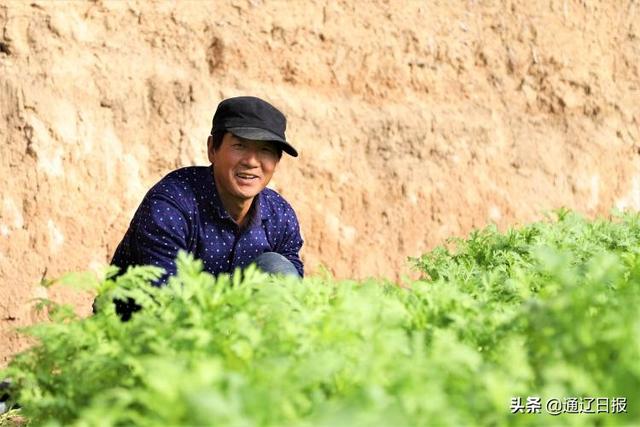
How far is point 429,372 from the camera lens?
6.00 ft

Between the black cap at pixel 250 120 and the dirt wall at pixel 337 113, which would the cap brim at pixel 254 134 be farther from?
the dirt wall at pixel 337 113

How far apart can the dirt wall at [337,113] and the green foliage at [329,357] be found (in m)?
4.23

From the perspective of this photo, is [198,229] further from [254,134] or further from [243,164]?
[254,134]

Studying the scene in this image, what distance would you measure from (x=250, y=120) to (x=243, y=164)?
0.23 metres

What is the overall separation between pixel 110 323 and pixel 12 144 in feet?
14.7

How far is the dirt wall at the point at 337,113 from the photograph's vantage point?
6.62m

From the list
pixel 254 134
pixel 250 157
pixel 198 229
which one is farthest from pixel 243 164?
pixel 198 229

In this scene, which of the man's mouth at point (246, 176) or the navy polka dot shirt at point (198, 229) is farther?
the man's mouth at point (246, 176)

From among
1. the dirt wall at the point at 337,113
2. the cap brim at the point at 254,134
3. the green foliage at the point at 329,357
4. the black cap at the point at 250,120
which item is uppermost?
the dirt wall at the point at 337,113

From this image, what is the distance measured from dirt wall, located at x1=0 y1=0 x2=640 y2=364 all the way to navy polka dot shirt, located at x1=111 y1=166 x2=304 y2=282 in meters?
2.15

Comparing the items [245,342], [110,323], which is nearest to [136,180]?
[110,323]

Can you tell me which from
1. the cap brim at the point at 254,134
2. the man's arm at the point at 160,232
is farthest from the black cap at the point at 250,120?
the man's arm at the point at 160,232

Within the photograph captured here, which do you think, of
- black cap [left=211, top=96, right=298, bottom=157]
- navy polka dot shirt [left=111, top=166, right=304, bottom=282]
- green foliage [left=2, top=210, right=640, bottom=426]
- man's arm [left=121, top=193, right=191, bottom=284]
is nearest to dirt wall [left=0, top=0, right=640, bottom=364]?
navy polka dot shirt [left=111, top=166, right=304, bottom=282]

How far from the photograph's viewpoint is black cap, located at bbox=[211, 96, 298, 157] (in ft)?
14.1
